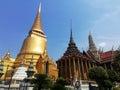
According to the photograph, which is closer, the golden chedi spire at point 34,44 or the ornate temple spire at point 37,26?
the golden chedi spire at point 34,44

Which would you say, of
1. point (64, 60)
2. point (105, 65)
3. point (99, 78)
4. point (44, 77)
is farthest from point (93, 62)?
point (44, 77)

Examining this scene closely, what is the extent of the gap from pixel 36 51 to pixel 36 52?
0.46 meters

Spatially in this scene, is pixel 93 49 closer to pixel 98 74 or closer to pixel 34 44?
pixel 34 44

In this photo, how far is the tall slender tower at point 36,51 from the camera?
152ft

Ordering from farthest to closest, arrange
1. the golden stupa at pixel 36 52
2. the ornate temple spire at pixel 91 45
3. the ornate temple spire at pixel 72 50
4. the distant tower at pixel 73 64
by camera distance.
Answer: the ornate temple spire at pixel 91 45 < the ornate temple spire at pixel 72 50 < the distant tower at pixel 73 64 < the golden stupa at pixel 36 52

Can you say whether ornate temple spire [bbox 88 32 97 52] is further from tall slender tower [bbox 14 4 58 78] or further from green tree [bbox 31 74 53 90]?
green tree [bbox 31 74 53 90]

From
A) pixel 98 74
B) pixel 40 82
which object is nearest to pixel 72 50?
pixel 98 74

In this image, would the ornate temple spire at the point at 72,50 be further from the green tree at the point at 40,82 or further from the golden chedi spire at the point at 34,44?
the green tree at the point at 40,82

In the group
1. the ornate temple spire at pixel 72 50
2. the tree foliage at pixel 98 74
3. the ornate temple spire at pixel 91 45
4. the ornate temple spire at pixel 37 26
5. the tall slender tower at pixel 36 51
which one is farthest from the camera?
the ornate temple spire at pixel 91 45

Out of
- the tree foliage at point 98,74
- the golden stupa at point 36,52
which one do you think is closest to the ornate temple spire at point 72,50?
the golden stupa at point 36,52

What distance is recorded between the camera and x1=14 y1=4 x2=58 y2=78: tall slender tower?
46.4 metres

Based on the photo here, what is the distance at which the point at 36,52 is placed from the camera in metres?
49.9

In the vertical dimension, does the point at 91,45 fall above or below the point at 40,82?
above

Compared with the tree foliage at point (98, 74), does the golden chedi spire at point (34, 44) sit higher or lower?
higher
